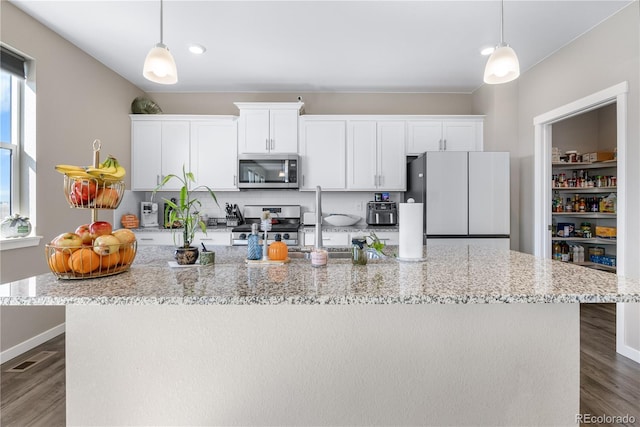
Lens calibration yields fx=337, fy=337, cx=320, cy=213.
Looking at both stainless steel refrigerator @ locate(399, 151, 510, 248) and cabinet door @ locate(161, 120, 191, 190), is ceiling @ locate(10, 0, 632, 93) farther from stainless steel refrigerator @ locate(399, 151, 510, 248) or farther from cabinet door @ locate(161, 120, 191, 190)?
stainless steel refrigerator @ locate(399, 151, 510, 248)

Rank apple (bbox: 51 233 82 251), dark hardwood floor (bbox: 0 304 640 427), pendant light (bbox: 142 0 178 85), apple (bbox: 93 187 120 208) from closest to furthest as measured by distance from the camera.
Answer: apple (bbox: 51 233 82 251) → apple (bbox: 93 187 120 208) → pendant light (bbox: 142 0 178 85) → dark hardwood floor (bbox: 0 304 640 427)

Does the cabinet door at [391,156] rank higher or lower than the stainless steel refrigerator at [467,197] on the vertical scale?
higher

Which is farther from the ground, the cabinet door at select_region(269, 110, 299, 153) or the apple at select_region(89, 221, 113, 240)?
the cabinet door at select_region(269, 110, 299, 153)

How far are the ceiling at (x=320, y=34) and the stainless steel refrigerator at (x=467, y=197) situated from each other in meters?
1.00

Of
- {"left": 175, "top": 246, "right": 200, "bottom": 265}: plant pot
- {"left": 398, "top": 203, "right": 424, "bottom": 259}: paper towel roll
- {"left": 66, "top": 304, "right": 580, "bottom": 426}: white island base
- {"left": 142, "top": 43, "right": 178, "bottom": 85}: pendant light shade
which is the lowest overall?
{"left": 66, "top": 304, "right": 580, "bottom": 426}: white island base

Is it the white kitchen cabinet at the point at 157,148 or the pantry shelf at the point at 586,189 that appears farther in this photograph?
the pantry shelf at the point at 586,189

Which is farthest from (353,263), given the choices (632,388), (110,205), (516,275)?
(632,388)

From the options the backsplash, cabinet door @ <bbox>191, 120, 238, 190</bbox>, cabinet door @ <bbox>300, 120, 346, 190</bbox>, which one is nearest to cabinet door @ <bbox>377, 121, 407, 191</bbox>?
the backsplash

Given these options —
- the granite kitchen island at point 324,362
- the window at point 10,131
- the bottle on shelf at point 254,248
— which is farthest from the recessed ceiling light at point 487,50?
the window at point 10,131

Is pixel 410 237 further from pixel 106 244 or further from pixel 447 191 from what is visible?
pixel 447 191

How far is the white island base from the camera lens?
4.14 feet

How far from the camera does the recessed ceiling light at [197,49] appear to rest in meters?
3.08

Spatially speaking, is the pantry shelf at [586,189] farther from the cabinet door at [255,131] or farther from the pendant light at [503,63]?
the cabinet door at [255,131]

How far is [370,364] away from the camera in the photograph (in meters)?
1.27
